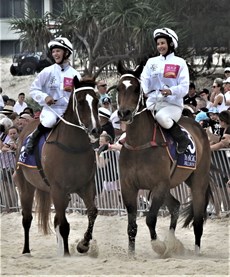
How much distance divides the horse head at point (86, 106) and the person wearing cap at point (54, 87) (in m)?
0.49

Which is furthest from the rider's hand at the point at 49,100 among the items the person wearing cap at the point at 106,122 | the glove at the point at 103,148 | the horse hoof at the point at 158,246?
the person wearing cap at the point at 106,122

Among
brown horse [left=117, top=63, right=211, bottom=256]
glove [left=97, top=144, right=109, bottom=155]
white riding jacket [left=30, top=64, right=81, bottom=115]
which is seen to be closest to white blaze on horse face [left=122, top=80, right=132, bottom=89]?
brown horse [left=117, top=63, right=211, bottom=256]

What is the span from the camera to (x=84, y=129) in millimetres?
10688

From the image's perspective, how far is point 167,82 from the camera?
1138cm

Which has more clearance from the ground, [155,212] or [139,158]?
[139,158]

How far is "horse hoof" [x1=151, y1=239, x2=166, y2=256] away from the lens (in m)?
10.8

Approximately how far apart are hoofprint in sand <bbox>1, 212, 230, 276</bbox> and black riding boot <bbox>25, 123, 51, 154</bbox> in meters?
1.43

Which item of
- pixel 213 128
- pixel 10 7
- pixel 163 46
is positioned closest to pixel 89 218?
pixel 163 46

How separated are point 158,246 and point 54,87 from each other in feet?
8.49

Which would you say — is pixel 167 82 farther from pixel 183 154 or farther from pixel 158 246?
pixel 158 246

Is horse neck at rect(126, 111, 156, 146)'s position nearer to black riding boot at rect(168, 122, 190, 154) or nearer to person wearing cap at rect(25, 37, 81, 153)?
black riding boot at rect(168, 122, 190, 154)

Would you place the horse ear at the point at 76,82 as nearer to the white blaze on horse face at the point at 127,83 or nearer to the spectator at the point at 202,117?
the white blaze on horse face at the point at 127,83

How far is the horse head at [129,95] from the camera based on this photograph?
10.5 metres

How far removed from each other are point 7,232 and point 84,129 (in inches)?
156
